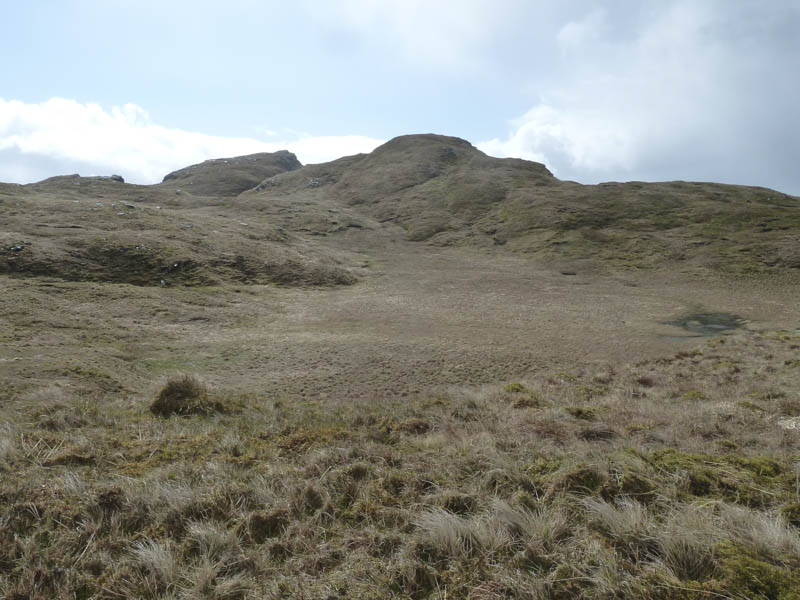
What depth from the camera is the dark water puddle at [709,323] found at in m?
25.4

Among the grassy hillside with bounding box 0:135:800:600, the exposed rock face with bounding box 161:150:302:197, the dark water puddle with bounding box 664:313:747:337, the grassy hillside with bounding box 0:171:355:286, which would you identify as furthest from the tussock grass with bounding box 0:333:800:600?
the exposed rock face with bounding box 161:150:302:197

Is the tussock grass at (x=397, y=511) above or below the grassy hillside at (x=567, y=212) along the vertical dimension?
below

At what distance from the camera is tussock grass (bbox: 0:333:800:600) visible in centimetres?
329

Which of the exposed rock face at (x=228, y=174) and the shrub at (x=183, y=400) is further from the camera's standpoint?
the exposed rock face at (x=228, y=174)

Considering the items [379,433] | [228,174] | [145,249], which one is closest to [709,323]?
[379,433]

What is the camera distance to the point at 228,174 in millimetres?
129000

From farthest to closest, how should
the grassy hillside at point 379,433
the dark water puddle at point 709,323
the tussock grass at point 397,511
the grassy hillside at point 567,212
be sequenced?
1. the grassy hillside at point 567,212
2. the dark water puddle at point 709,323
3. the grassy hillside at point 379,433
4. the tussock grass at point 397,511

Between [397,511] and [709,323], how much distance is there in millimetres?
30364

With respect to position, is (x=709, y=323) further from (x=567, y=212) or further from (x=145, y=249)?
(x=567, y=212)

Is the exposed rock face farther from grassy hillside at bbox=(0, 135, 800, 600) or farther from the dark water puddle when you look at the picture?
the dark water puddle

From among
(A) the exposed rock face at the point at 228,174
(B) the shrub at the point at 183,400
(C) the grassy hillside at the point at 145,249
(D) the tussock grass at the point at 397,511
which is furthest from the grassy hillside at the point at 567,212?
(D) the tussock grass at the point at 397,511

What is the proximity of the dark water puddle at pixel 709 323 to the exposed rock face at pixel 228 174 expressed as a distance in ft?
349

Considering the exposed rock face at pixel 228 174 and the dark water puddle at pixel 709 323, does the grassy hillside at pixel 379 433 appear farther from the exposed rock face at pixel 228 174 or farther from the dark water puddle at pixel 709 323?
the exposed rock face at pixel 228 174

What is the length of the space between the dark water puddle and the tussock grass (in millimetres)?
21180
